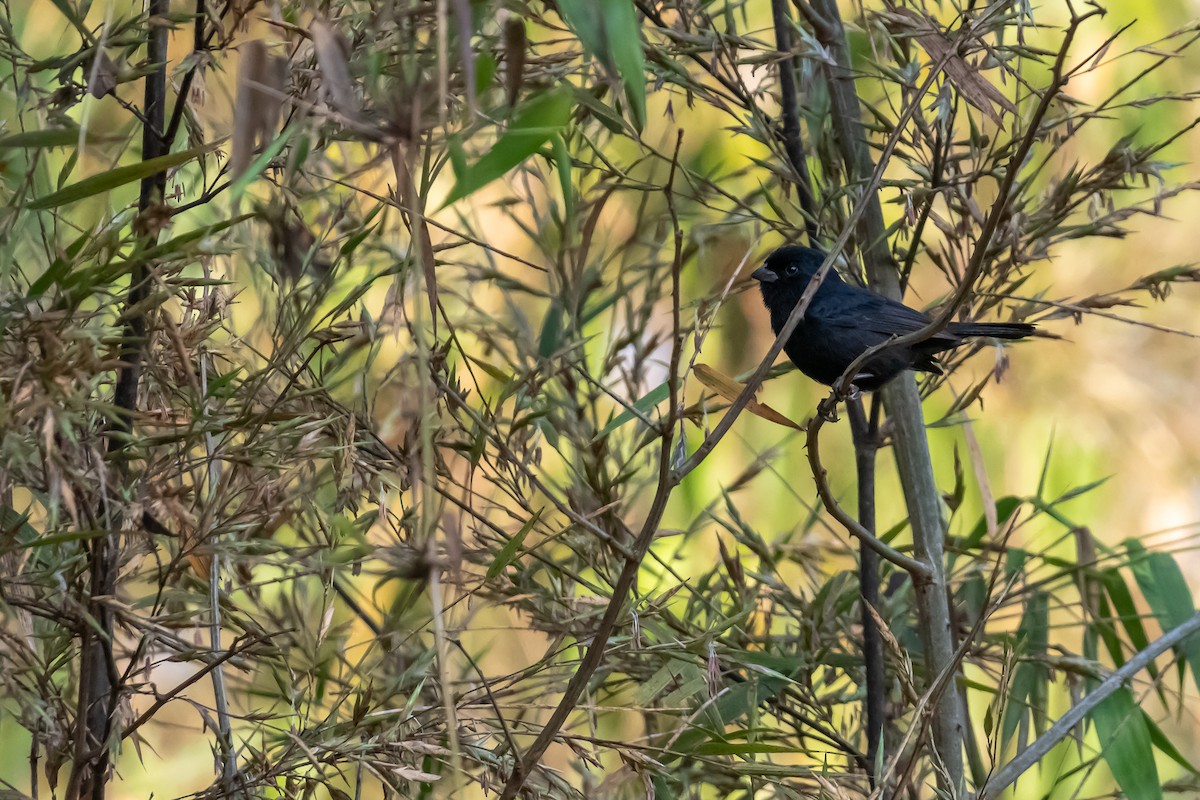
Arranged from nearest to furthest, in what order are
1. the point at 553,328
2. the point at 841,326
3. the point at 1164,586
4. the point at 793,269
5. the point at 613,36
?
the point at 613,36 < the point at 1164,586 < the point at 553,328 < the point at 841,326 < the point at 793,269

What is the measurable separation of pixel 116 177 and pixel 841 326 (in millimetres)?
2045

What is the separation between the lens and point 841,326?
295cm

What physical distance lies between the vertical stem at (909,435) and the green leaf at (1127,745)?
28 centimetres

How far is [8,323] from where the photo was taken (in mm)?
1162

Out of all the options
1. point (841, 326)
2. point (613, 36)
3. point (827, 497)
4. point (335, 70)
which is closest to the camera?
point (335, 70)

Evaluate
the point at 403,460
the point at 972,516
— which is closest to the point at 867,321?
the point at 972,516

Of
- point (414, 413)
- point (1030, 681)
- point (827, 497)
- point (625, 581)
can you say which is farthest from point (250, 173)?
point (1030, 681)

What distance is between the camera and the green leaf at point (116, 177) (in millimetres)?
1204

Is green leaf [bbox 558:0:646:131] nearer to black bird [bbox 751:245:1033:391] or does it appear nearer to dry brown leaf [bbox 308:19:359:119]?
dry brown leaf [bbox 308:19:359:119]

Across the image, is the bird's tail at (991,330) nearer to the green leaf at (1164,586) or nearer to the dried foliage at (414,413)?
the dried foliage at (414,413)

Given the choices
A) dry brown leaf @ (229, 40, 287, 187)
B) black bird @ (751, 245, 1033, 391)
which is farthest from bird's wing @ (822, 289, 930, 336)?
dry brown leaf @ (229, 40, 287, 187)

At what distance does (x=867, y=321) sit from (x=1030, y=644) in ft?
3.10

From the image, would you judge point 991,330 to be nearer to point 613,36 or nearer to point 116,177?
point 613,36

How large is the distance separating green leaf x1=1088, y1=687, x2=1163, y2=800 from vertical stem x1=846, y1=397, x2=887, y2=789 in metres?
0.36
